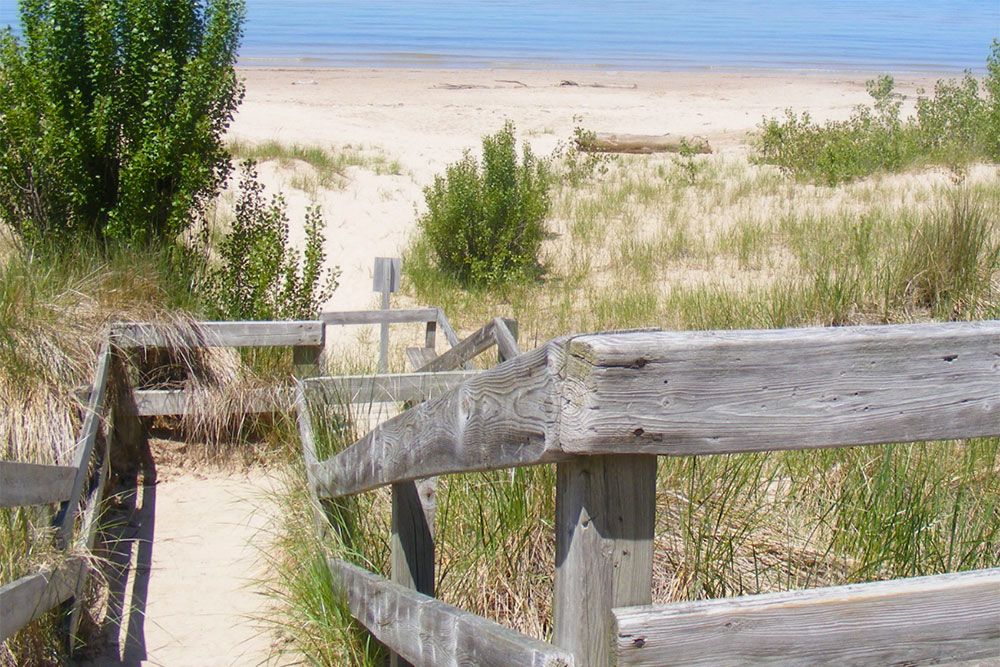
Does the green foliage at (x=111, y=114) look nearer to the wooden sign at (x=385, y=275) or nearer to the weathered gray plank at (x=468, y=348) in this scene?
the wooden sign at (x=385, y=275)

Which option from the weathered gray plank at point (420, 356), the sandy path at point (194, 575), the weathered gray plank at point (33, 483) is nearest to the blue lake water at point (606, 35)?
the weathered gray plank at point (420, 356)

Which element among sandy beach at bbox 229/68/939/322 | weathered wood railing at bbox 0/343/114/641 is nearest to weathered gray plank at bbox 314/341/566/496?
weathered wood railing at bbox 0/343/114/641

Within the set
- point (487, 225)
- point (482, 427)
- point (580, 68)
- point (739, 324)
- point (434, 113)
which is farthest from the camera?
point (580, 68)

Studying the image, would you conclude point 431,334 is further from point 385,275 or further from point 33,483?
point 33,483

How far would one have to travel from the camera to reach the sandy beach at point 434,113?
13133 mm

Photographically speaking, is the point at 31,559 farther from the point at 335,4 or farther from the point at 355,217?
the point at 335,4

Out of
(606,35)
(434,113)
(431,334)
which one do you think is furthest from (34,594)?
(606,35)

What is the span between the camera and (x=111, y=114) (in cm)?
686

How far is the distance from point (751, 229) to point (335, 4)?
89.1 meters

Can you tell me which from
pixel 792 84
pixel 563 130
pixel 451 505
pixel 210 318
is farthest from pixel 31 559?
pixel 792 84

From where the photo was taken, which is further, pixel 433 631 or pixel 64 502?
pixel 64 502

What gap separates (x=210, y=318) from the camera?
6891mm

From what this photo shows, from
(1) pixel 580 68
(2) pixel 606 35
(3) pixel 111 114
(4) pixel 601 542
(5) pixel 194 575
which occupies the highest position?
(2) pixel 606 35

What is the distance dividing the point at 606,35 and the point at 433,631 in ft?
210
